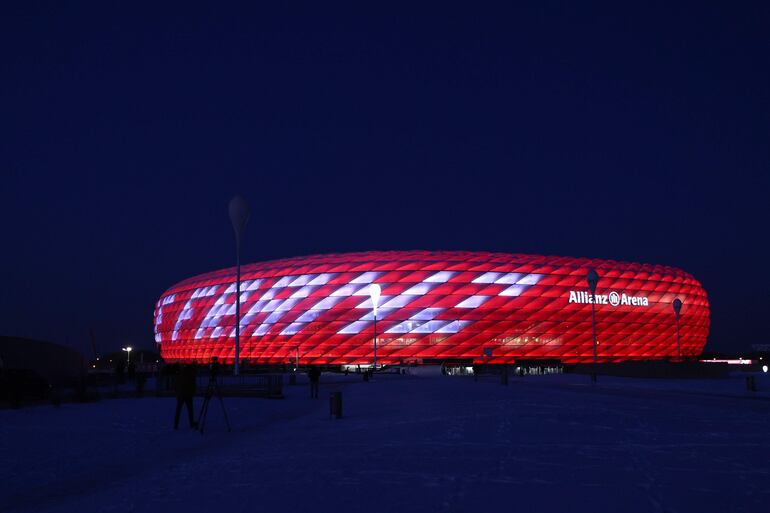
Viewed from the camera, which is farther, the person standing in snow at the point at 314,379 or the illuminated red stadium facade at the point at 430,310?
the illuminated red stadium facade at the point at 430,310

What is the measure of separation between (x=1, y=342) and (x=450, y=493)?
31.9 m

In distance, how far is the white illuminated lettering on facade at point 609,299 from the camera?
71375 millimetres

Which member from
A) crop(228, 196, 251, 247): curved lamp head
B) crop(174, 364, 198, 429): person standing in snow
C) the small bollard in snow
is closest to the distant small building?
crop(228, 196, 251, 247): curved lamp head

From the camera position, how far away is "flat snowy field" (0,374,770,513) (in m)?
6.30

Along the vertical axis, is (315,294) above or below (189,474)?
above

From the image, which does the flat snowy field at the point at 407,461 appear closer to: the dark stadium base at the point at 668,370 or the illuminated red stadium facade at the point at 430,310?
the dark stadium base at the point at 668,370

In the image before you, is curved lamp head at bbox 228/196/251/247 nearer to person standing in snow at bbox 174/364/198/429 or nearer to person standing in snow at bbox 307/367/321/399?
person standing in snow at bbox 307/367/321/399

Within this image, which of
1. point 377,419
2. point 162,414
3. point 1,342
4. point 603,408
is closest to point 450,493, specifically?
point 377,419

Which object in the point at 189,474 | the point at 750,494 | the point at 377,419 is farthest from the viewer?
the point at 377,419

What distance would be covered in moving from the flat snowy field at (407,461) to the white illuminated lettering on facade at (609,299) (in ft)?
185

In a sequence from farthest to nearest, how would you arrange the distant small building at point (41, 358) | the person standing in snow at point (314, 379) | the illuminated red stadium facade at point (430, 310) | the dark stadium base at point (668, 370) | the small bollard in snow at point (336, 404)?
1. the illuminated red stadium facade at point (430, 310)
2. the dark stadium base at point (668, 370)
3. the distant small building at point (41, 358)
4. the person standing in snow at point (314, 379)
5. the small bollard in snow at point (336, 404)

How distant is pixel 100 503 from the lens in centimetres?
697

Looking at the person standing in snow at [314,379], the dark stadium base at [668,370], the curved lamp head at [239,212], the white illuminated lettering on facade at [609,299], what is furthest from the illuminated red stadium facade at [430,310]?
the person standing in snow at [314,379]

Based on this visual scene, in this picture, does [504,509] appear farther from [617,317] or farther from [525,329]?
[617,317]
